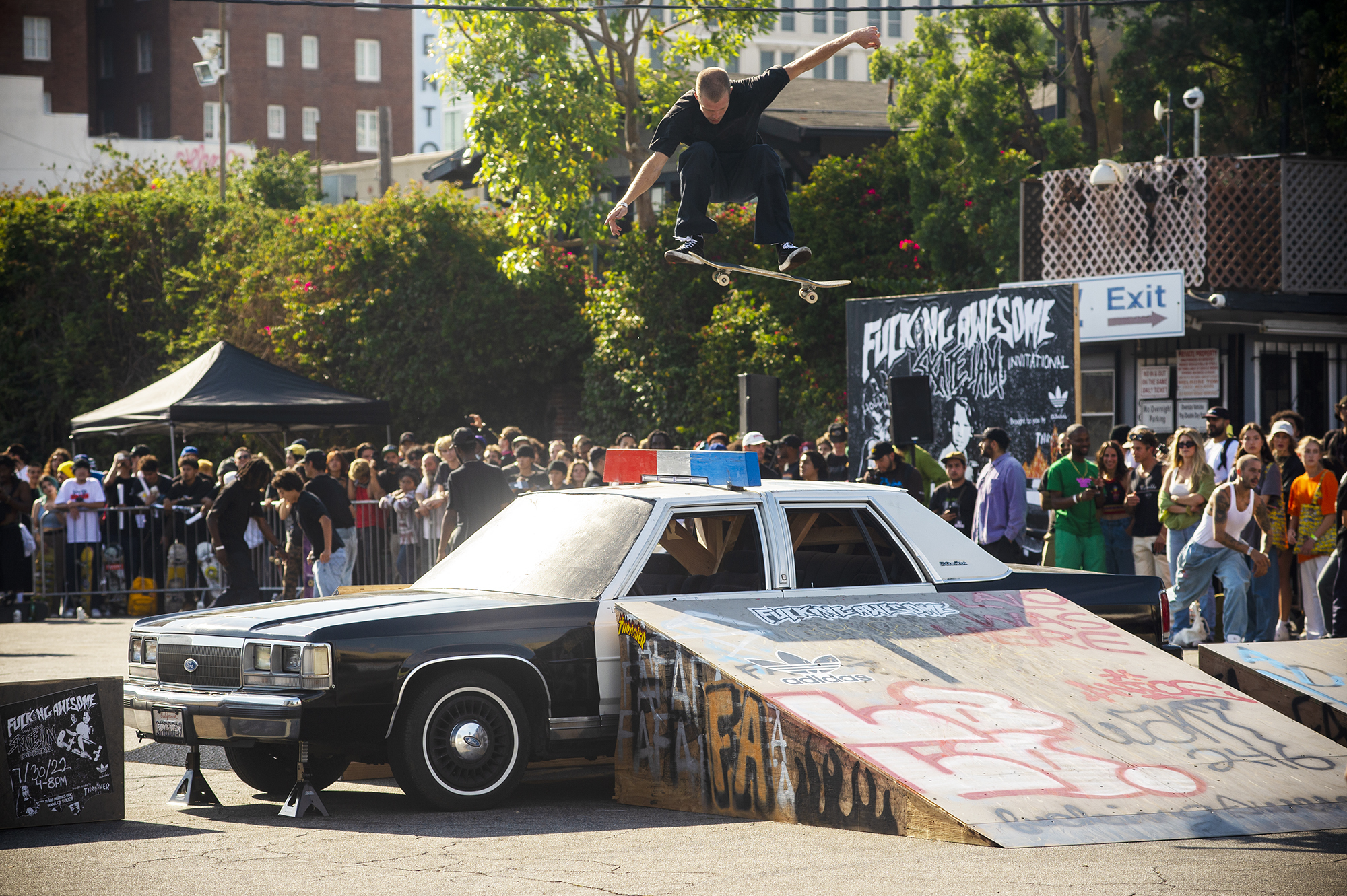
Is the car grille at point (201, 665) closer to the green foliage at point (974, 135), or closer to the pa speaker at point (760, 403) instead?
the pa speaker at point (760, 403)

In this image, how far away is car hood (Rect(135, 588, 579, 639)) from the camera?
743 cm

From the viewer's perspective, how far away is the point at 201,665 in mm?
7586

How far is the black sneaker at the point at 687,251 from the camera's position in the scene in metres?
9.65

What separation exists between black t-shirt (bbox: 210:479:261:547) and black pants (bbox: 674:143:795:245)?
19.7ft

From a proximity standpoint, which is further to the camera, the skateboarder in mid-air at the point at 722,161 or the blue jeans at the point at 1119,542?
the blue jeans at the point at 1119,542

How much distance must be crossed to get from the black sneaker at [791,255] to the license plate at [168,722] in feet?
14.1

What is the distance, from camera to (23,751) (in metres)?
7.11

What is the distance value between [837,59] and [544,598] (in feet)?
307

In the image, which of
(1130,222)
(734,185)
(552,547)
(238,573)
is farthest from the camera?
(1130,222)

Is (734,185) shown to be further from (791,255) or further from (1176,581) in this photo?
(1176,581)

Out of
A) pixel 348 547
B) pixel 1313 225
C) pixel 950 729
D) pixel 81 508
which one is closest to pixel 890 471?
pixel 348 547

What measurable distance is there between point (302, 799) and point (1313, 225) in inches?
693

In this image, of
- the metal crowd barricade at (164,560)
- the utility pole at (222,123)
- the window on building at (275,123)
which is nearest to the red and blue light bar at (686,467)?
Answer: the metal crowd barricade at (164,560)

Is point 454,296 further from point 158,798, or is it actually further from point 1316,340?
point 158,798
